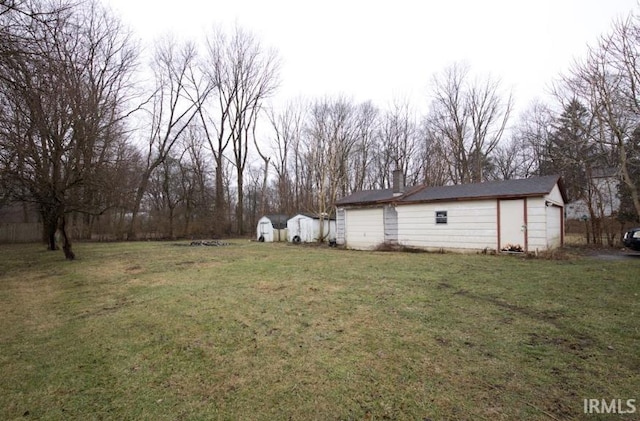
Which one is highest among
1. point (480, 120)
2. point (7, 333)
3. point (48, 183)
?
point (480, 120)

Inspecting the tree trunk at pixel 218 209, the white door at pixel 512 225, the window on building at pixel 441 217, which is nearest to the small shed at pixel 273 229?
the tree trunk at pixel 218 209

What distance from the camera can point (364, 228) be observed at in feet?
51.8

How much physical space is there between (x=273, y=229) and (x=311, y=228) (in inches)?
144

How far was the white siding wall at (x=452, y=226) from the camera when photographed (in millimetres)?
12094

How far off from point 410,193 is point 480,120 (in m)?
15.7

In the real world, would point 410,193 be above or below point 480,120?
below

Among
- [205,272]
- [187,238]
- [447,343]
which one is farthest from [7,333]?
[187,238]

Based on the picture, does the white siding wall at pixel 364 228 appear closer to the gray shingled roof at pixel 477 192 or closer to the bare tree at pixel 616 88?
the gray shingled roof at pixel 477 192

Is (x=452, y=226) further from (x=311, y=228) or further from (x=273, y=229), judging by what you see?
(x=273, y=229)

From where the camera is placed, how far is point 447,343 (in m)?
3.54

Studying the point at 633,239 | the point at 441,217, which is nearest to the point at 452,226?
the point at 441,217

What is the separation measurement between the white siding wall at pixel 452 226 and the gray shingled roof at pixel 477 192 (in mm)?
Answer: 282

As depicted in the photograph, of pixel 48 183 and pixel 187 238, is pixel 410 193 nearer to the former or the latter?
pixel 48 183

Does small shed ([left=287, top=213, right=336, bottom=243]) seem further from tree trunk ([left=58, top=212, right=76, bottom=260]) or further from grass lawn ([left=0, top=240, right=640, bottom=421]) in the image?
grass lawn ([left=0, top=240, right=640, bottom=421])
